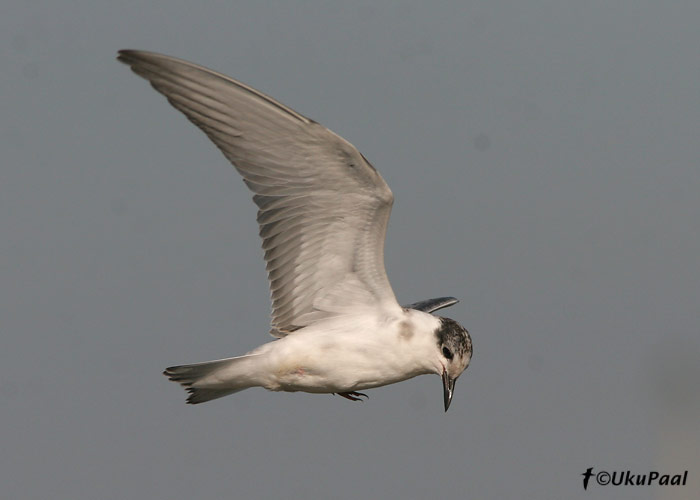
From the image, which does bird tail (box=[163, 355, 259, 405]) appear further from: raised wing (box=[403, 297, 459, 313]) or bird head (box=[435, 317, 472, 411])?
raised wing (box=[403, 297, 459, 313])

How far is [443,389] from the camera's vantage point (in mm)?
12570

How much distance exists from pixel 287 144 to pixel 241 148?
0.51 m

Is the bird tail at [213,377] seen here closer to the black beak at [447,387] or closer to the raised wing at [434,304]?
the black beak at [447,387]

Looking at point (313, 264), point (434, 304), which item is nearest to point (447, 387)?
point (313, 264)

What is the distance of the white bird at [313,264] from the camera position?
38.3 ft

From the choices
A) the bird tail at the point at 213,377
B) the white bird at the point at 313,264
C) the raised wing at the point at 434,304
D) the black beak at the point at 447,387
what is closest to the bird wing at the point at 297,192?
the white bird at the point at 313,264

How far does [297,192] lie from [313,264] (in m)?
0.95

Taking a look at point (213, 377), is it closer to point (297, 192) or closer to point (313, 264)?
point (313, 264)

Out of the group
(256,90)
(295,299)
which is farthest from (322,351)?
(256,90)

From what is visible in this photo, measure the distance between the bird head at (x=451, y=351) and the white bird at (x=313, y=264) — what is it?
0.01 metres

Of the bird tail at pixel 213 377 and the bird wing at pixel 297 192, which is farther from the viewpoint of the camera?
the bird tail at pixel 213 377

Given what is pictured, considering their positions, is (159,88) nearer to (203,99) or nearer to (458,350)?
(203,99)

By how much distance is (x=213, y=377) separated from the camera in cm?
1295

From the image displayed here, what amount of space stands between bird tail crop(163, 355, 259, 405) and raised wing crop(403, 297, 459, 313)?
321cm
